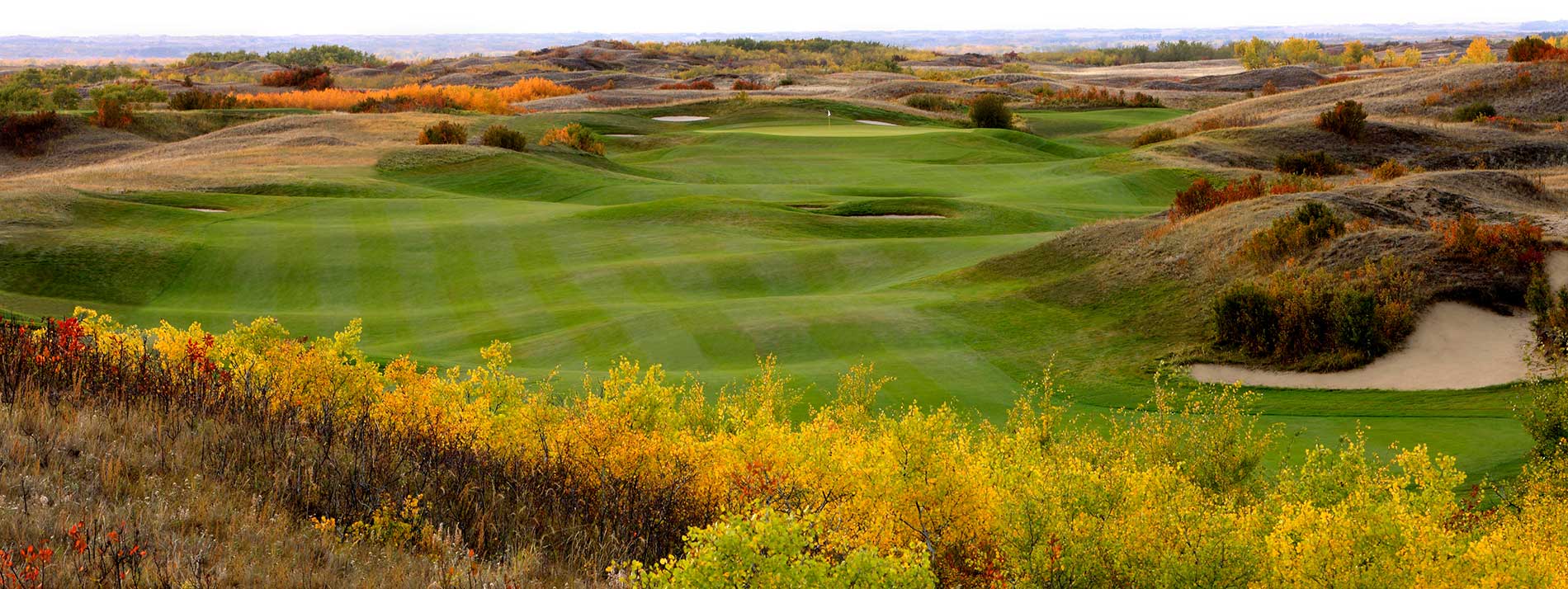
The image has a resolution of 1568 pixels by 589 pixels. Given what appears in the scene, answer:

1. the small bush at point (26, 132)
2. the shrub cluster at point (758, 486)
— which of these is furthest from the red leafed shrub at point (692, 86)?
the shrub cluster at point (758, 486)

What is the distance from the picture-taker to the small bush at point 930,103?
230 ft

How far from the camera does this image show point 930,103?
233 ft

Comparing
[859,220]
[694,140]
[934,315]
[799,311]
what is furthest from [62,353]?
[694,140]

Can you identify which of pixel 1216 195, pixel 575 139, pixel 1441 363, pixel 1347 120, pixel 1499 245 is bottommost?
pixel 1441 363

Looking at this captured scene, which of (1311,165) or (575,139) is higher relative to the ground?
(575,139)

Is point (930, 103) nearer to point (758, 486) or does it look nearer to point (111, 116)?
point (111, 116)

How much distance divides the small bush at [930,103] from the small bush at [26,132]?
48.1 meters

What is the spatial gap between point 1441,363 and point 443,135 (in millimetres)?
40218

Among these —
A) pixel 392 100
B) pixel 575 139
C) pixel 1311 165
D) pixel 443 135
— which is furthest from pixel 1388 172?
pixel 392 100

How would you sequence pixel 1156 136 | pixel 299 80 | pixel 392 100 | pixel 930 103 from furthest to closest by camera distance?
1. pixel 299 80
2. pixel 392 100
3. pixel 930 103
4. pixel 1156 136

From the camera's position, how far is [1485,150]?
135ft

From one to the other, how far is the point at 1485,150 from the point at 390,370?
43.3 meters

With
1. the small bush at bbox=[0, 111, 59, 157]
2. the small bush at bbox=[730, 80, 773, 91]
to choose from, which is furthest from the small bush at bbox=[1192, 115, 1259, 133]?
the small bush at bbox=[0, 111, 59, 157]

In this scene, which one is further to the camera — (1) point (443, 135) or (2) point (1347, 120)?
(1) point (443, 135)
